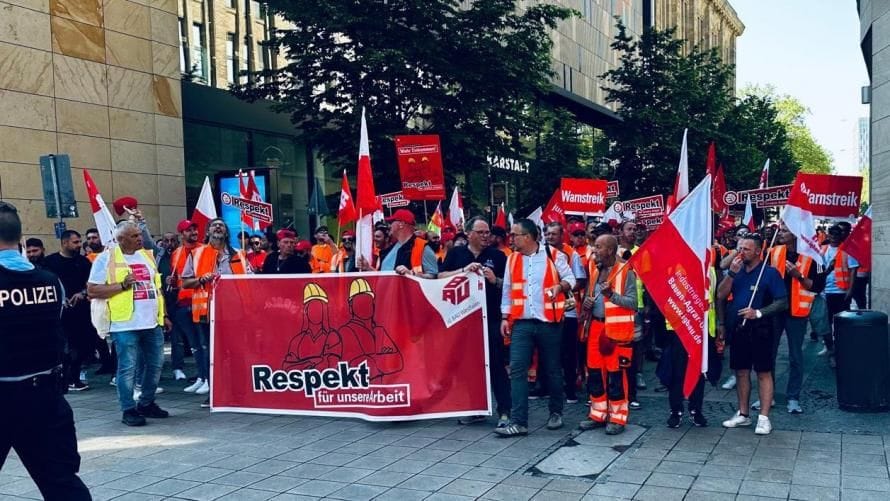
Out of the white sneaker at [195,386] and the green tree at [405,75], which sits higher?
the green tree at [405,75]

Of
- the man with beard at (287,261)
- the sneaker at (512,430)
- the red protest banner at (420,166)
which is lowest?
the sneaker at (512,430)

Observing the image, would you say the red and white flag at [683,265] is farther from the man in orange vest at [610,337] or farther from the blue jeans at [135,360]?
the blue jeans at [135,360]

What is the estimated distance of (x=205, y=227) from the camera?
11.3 m

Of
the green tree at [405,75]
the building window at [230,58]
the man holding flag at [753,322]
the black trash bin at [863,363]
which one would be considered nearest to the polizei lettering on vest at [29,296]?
the man holding flag at [753,322]

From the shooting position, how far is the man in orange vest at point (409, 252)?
7.72 metres

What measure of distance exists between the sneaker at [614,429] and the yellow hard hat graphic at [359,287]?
2506mm

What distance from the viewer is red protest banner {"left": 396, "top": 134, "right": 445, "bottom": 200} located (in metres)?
13.6

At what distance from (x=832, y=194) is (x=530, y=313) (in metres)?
4.08

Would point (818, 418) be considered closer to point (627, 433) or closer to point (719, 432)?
point (719, 432)

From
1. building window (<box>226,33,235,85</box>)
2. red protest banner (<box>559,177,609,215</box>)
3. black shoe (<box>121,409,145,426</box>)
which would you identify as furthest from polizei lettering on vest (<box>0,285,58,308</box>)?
building window (<box>226,33,235,85</box>)

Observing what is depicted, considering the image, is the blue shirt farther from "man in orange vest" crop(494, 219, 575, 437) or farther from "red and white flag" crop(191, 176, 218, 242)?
"red and white flag" crop(191, 176, 218, 242)

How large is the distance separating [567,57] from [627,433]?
37881mm

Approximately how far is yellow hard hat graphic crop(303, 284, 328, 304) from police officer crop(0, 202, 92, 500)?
3725 mm

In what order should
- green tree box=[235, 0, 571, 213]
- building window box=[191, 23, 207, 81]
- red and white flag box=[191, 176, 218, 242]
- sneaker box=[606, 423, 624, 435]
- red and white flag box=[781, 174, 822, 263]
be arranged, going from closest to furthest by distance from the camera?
sneaker box=[606, 423, 624, 435] < red and white flag box=[781, 174, 822, 263] < red and white flag box=[191, 176, 218, 242] < green tree box=[235, 0, 571, 213] < building window box=[191, 23, 207, 81]
